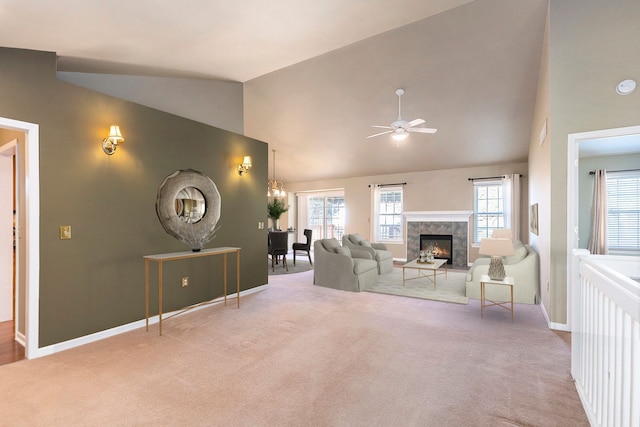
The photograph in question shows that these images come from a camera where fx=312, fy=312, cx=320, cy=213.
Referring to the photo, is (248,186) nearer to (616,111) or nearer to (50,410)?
(50,410)

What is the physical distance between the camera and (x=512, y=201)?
23.3ft

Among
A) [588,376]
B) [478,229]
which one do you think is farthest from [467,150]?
[588,376]

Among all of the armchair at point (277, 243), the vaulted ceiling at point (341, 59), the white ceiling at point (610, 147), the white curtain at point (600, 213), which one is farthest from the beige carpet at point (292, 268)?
the white curtain at point (600, 213)

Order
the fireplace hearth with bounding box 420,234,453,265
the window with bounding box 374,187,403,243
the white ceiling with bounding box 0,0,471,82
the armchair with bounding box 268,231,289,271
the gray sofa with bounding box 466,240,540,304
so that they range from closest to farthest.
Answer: the white ceiling with bounding box 0,0,471,82, the gray sofa with bounding box 466,240,540,304, the armchair with bounding box 268,231,289,271, the fireplace hearth with bounding box 420,234,453,265, the window with bounding box 374,187,403,243

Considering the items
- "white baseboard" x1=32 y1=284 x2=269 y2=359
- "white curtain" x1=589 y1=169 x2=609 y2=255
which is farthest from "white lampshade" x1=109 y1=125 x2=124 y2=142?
"white curtain" x1=589 y1=169 x2=609 y2=255

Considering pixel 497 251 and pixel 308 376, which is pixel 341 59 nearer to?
pixel 497 251

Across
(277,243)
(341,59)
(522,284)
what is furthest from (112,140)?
(522,284)

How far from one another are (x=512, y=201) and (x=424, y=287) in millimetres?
3499

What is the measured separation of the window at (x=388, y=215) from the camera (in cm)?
878

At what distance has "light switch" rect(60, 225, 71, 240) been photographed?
2.93 m

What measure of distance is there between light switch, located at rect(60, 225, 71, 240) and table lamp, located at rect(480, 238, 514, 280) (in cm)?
443

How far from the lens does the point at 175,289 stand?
3.91 meters

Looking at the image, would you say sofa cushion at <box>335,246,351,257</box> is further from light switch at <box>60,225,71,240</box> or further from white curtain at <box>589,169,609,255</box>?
white curtain at <box>589,169,609,255</box>

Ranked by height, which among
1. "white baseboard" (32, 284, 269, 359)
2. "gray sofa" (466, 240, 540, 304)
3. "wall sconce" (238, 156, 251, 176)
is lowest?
"white baseboard" (32, 284, 269, 359)
